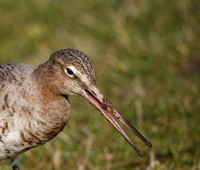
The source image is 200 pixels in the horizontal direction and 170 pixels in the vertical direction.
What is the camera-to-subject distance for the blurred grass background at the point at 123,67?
5242mm

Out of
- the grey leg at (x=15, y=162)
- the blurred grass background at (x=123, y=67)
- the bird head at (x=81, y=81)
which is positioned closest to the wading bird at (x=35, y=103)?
the bird head at (x=81, y=81)

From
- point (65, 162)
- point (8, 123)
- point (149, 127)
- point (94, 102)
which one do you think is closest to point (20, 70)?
point (8, 123)

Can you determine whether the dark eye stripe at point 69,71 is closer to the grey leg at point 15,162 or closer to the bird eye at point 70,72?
the bird eye at point 70,72

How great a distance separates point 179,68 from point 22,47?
3337 millimetres

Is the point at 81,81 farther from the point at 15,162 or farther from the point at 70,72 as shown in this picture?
the point at 15,162

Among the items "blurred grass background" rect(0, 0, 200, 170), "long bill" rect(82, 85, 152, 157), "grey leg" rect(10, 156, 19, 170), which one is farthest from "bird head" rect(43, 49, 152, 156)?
"grey leg" rect(10, 156, 19, 170)

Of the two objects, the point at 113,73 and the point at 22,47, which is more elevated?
→ the point at 22,47

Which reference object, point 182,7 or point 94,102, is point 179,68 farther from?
point 94,102

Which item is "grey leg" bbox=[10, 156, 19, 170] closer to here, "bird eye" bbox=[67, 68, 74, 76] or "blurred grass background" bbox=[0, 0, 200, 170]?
"blurred grass background" bbox=[0, 0, 200, 170]

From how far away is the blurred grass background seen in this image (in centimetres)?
524

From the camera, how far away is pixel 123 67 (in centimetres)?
614

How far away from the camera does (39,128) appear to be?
405 centimetres

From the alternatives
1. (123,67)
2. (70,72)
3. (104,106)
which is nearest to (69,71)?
(70,72)

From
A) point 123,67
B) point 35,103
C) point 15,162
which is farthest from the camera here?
A: point 123,67
